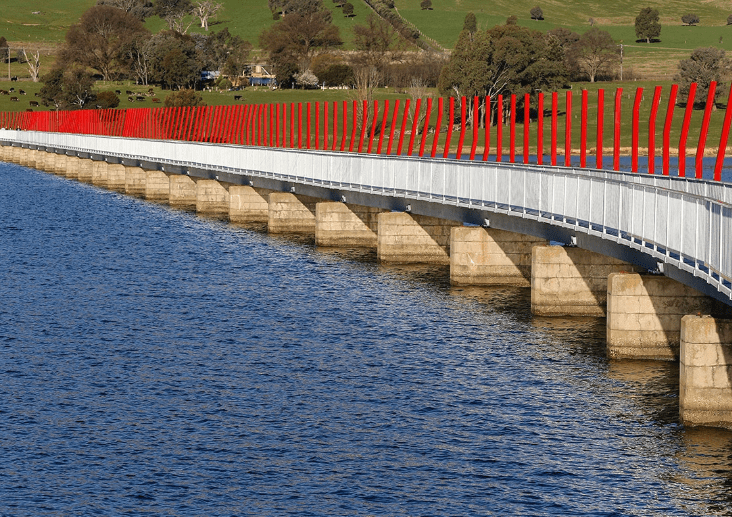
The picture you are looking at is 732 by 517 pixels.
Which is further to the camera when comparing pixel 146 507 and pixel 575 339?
pixel 575 339

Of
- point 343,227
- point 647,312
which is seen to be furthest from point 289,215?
point 647,312

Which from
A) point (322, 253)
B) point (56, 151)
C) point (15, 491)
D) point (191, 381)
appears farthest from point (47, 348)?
point (56, 151)

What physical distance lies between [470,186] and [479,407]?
15.2 m

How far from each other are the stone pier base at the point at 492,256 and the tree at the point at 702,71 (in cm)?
11161

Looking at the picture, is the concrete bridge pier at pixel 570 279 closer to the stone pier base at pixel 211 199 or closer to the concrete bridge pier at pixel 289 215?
the concrete bridge pier at pixel 289 215

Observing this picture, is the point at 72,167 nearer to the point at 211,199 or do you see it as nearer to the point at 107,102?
the point at 211,199

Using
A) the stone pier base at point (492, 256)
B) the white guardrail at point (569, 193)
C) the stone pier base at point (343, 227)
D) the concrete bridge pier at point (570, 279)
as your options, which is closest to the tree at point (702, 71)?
the white guardrail at point (569, 193)

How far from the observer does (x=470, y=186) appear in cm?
3912

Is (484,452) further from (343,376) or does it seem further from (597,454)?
(343,376)

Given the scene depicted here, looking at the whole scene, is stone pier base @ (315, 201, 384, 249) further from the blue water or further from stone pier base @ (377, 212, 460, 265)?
the blue water

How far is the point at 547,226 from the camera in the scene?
33.9 m

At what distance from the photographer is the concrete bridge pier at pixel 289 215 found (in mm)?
57625

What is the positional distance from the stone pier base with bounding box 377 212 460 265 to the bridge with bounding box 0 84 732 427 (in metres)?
0.04

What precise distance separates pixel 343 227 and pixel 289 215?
7138 millimetres
